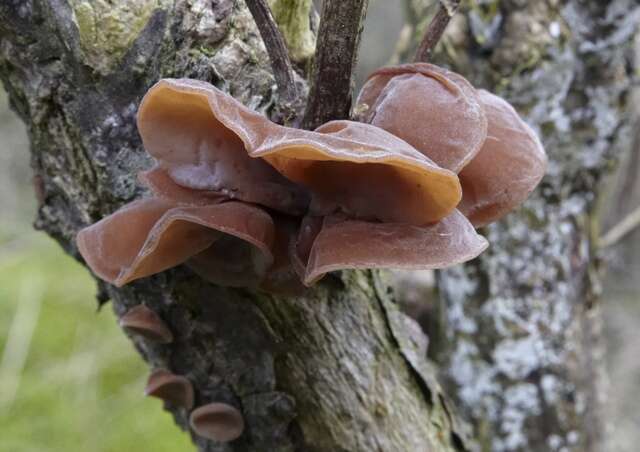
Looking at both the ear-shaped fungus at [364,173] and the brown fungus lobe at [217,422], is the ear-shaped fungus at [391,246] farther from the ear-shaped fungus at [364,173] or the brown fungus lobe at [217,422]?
the brown fungus lobe at [217,422]

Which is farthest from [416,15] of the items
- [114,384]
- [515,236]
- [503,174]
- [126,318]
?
[114,384]

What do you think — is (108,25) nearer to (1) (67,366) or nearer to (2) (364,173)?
(2) (364,173)

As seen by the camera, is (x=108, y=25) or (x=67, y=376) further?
(x=67, y=376)

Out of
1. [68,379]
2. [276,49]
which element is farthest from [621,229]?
[68,379]

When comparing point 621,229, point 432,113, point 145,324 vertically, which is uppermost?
point 432,113

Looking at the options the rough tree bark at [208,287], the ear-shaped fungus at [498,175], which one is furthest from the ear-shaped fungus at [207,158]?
the ear-shaped fungus at [498,175]

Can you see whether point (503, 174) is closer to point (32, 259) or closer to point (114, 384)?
point (114, 384)

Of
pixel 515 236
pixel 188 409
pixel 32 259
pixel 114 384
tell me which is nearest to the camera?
pixel 188 409
